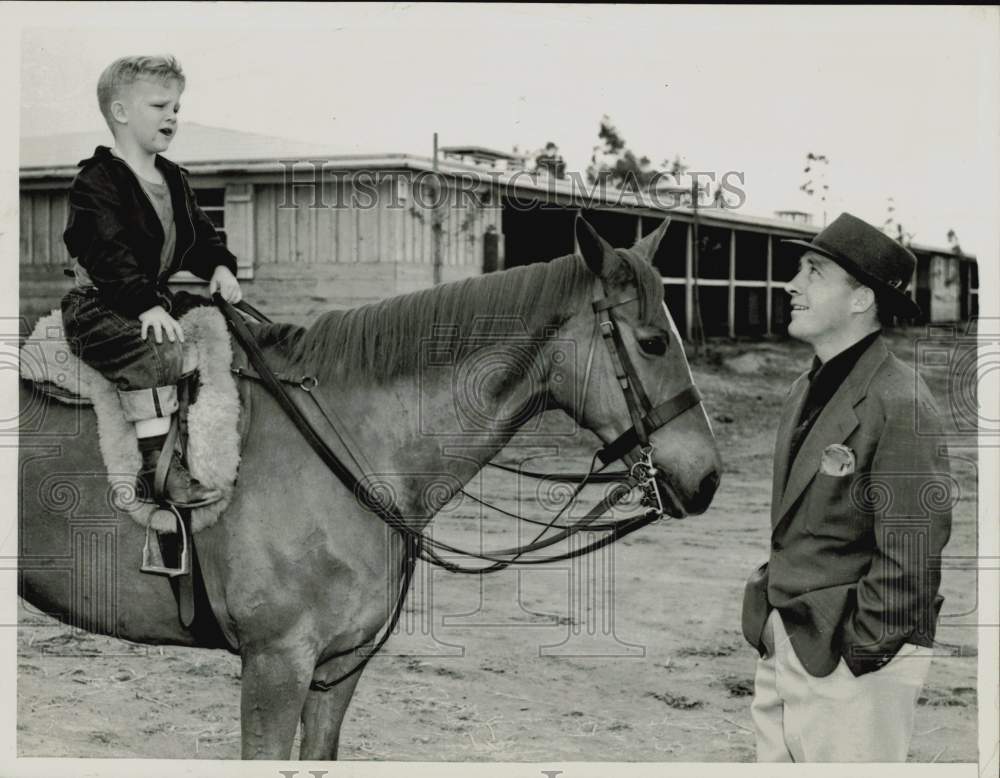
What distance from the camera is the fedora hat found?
2967mm

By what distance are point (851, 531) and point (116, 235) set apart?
258cm

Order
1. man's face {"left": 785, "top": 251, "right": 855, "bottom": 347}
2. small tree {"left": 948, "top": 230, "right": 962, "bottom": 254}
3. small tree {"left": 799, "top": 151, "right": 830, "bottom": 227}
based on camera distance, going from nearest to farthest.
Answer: man's face {"left": 785, "top": 251, "right": 855, "bottom": 347}, small tree {"left": 948, "top": 230, "right": 962, "bottom": 254}, small tree {"left": 799, "top": 151, "right": 830, "bottom": 227}

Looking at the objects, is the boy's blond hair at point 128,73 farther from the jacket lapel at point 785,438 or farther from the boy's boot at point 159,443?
the jacket lapel at point 785,438

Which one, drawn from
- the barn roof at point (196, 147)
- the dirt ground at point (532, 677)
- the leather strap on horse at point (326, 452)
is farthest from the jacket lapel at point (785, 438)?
the barn roof at point (196, 147)

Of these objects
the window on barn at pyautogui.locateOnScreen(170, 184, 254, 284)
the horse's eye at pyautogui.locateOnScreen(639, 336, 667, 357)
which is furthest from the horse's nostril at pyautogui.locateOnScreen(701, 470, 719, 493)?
the window on barn at pyautogui.locateOnScreen(170, 184, 254, 284)

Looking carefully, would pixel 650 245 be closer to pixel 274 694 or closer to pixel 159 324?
pixel 159 324

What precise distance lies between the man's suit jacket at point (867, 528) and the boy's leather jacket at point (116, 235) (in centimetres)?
224

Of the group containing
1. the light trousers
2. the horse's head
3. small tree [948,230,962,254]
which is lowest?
the light trousers

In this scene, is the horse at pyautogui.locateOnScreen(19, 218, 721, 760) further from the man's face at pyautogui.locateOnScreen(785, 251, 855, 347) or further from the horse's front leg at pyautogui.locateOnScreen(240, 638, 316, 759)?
the man's face at pyautogui.locateOnScreen(785, 251, 855, 347)

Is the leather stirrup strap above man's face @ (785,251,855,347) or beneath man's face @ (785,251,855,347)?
beneath

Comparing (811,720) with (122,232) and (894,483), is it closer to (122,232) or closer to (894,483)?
(894,483)

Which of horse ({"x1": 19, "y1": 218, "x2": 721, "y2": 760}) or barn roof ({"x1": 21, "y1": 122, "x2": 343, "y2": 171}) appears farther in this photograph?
barn roof ({"x1": 21, "y1": 122, "x2": 343, "y2": 171})

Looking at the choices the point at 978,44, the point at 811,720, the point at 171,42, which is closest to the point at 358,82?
the point at 171,42

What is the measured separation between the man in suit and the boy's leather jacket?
2.22 m
